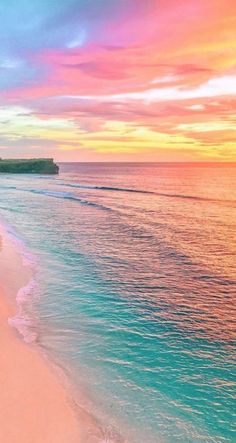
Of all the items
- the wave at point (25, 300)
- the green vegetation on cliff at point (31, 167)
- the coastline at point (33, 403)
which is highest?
the green vegetation on cliff at point (31, 167)

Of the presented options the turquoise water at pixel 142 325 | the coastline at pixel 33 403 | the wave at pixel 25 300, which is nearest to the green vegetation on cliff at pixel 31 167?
the turquoise water at pixel 142 325

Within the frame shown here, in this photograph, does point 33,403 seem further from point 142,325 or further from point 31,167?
point 31,167

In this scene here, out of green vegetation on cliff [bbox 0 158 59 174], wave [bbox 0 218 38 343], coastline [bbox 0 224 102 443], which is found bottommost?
coastline [bbox 0 224 102 443]

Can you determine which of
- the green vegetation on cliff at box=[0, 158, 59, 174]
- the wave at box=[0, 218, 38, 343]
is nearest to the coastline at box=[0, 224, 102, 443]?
the wave at box=[0, 218, 38, 343]

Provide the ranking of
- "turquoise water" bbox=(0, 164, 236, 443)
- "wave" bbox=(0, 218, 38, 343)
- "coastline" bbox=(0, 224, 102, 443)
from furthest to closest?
"wave" bbox=(0, 218, 38, 343) < "turquoise water" bbox=(0, 164, 236, 443) < "coastline" bbox=(0, 224, 102, 443)

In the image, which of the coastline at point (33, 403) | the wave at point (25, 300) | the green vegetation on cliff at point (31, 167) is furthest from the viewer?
the green vegetation on cliff at point (31, 167)

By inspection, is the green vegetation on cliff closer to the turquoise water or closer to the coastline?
the turquoise water

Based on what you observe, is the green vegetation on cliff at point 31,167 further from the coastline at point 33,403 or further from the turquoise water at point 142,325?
the coastline at point 33,403
